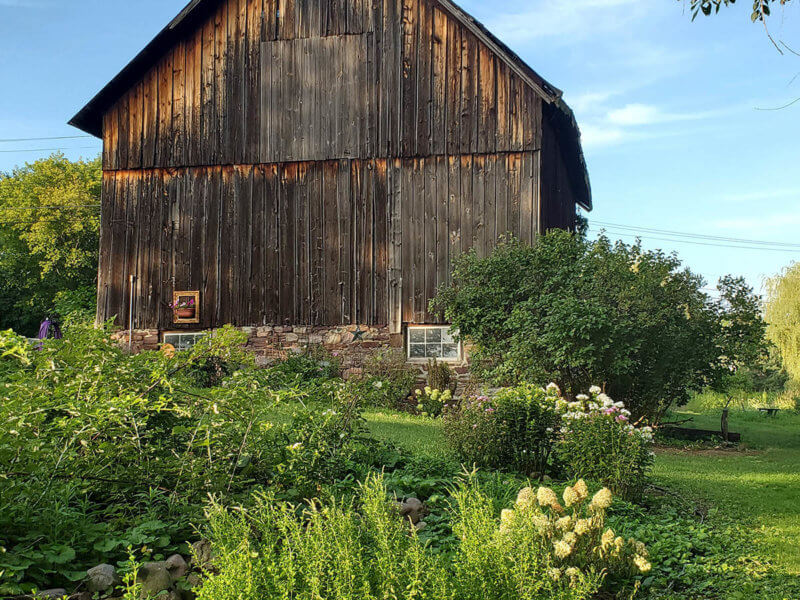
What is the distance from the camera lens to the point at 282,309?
1577cm

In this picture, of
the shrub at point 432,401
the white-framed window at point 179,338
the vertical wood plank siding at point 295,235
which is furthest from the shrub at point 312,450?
the white-framed window at point 179,338

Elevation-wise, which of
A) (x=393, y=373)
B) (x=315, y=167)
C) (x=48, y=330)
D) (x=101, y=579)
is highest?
(x=315, y=167)

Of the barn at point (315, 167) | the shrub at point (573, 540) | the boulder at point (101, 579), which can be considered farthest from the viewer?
the barn at point (315, 167)

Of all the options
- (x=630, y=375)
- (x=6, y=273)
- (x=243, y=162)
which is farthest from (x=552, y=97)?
(x=6, y=273)

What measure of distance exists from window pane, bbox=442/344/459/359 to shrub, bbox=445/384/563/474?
23.9 ft

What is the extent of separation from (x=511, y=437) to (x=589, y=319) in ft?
14.4

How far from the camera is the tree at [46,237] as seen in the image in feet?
103

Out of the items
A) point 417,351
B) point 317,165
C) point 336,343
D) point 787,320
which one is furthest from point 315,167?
point 787,320

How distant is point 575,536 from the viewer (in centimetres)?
452

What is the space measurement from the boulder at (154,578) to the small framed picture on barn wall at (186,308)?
39.9 ft

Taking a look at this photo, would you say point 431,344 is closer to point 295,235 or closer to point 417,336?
point 417,336

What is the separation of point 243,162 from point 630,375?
8.78 meters

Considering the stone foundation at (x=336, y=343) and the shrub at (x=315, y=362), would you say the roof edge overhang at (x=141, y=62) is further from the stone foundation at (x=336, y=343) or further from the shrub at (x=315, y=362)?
the shrub at (x=315, y=362)

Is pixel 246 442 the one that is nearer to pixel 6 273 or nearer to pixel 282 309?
pixel 282 309
